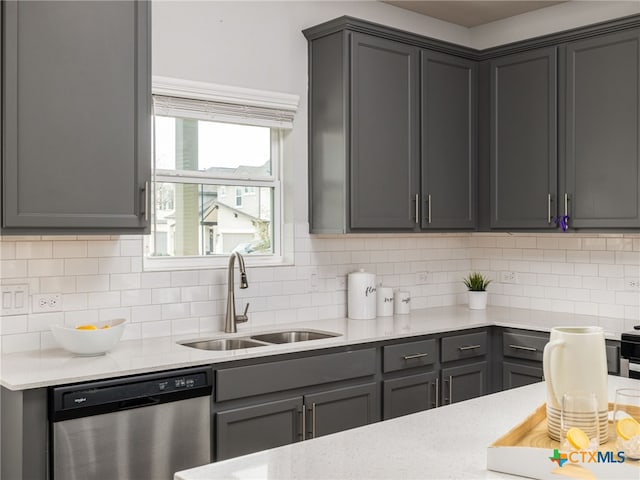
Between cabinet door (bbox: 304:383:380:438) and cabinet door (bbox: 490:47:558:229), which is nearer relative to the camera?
cabinet door (bbox: 304:383:380:438)

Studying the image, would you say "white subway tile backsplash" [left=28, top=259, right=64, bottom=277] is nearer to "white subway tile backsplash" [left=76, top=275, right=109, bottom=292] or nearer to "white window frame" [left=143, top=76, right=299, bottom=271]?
"white subway tile backsplash" [left=76, top=275, right=109, bottom=292]

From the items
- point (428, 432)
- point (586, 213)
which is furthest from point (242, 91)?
point (428, 432)

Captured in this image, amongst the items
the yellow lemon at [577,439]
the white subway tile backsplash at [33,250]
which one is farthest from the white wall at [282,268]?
the yellow lemon at [577,439]

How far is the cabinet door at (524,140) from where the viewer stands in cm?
424

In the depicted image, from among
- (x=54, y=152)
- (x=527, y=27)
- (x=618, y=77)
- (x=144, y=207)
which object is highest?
(x=527, y=27)

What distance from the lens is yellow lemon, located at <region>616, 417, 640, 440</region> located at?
147 cm

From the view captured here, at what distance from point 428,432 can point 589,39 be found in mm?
3075

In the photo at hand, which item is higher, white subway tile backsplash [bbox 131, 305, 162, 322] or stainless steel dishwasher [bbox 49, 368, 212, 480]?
white subway tile backsplash [bbox 131, 305, 162, 322]

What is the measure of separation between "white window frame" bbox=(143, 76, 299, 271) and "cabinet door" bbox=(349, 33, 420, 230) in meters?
0.41

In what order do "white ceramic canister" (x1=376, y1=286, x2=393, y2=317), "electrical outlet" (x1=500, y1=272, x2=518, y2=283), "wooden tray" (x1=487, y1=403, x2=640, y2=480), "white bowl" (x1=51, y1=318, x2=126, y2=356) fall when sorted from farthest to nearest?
"electrical outlet" (x1=500, y1=272, x2=518, y2=283)
"white ceramic canister" (x1=376, y1=286, x2=393, y2=317)
"white bowl" (x1=51, y1=318, x2=126, y2=356)
"wooden tray" (x1=487, y1=403, x2=640, y2=480)

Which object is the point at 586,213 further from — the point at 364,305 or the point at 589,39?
the point at 364,305

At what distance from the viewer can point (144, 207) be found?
10.1 ft

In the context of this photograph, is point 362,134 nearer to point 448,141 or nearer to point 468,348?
point 448,141

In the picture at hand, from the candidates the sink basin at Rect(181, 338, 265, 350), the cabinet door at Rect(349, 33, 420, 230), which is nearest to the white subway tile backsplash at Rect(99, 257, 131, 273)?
the sink basin at Rect(181, 338, 265, 350)
